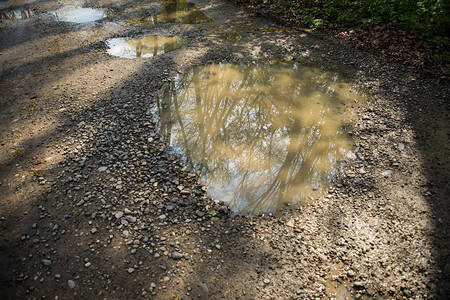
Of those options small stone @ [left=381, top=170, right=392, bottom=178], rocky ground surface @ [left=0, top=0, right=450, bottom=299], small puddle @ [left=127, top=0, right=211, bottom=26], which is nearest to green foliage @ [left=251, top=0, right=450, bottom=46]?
rocky ground surface @ [left=0, top=0, right=450, bottom=299]

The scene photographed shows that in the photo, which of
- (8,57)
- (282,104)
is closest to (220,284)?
(282,104)

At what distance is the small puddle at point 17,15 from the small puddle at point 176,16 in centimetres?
480

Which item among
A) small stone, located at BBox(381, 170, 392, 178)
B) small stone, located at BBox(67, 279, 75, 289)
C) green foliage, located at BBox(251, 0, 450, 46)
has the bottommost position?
small stone, located at BBox(67, 279, 75, 289)

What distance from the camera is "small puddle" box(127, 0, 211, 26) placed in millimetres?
10211

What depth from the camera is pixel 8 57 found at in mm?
7957

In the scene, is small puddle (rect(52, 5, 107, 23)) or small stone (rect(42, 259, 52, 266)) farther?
small puddle (rect(52, 5, 107, 23))

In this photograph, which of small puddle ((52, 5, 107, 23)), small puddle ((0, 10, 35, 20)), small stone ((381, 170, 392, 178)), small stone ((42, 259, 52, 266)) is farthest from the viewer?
small puddle ((0, 10, 35, 20))

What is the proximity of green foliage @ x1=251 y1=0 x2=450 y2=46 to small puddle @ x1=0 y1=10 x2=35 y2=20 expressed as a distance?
10.1 metres

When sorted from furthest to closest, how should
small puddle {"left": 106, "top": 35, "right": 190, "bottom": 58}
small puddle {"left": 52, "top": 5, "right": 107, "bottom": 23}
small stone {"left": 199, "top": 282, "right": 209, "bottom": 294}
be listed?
small puddle {"left": 52, "top": 5, "right": 107, "bottom": 23} < small puddle {"left": 106, "top": 35, "right": 190, "bottom": 58} < small stone {"left": 199, "top": 282, "right": 209, "bottom": 294}

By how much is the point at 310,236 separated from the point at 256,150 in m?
2.00

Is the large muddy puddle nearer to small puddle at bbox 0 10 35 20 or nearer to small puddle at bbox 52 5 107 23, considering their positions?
small puddle at bbox 52 5 107 23

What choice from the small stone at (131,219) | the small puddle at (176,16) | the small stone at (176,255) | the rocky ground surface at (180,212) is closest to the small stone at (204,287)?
the rocky ground surface at (180,212)

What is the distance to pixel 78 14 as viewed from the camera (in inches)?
432

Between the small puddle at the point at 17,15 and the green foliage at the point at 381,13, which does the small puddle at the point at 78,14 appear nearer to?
the small puddle at the point at 17,15
